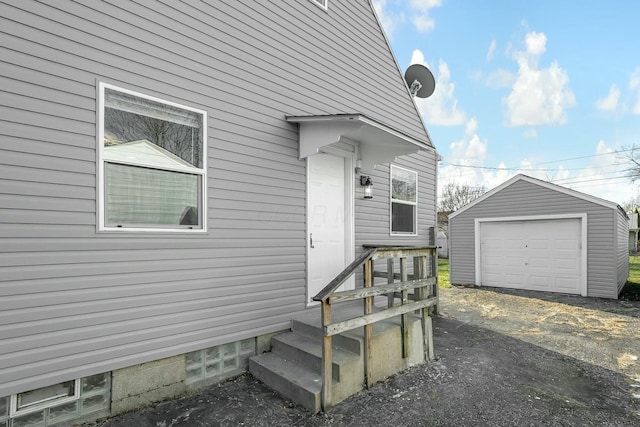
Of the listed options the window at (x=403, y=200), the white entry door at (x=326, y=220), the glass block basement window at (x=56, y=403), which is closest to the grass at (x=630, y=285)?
the window at (x=403, y=200)

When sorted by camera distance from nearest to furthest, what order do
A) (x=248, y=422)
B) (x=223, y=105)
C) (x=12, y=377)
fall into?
1. (x=12, y=377)
2. (x=248, y=422)
3. (x=223, y=105)

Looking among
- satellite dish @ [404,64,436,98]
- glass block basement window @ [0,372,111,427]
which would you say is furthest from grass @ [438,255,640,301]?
glass block basement window @ [0,372,111,427]

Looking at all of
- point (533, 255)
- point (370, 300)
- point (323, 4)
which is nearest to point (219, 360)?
point (370, 300)

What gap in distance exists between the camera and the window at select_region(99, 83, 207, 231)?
2.79m

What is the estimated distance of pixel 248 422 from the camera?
2703 mm

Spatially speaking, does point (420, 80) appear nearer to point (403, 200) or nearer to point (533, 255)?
point (403, 200)

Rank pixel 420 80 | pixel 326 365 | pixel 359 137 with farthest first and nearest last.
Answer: pixel 420 80 < pixel 359 137 < pixel 326 365

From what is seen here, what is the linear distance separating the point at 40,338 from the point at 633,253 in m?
32.6

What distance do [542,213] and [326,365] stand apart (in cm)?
939

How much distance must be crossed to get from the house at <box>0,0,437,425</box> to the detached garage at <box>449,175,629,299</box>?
7.14 metres

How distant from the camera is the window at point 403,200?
616 centimetres

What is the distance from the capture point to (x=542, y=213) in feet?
31.3

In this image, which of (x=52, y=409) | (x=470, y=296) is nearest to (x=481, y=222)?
(x=470, y=296)

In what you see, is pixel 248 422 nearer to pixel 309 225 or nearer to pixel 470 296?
pixel 309 225
